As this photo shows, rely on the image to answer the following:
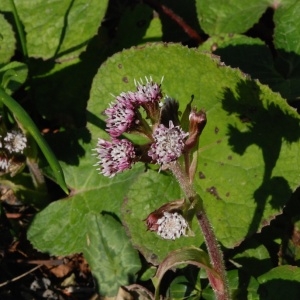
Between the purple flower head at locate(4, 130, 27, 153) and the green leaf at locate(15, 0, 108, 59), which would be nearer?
the purple flower head at locate(4, 130, 27, 153)

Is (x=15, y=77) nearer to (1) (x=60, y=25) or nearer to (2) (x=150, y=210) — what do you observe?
(1) (x=60, y=25)

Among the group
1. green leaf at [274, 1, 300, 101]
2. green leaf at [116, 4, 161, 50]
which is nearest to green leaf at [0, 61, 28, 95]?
green leaf at [116, 4, 161, 50]

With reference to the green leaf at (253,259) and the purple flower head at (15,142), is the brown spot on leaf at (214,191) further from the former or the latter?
the purple flower head at (15,142)

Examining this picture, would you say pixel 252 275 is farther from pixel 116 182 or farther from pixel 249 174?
pixel 116 182

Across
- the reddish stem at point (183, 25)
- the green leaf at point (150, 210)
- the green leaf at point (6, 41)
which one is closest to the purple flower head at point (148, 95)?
the green leaf at point (150, 210)

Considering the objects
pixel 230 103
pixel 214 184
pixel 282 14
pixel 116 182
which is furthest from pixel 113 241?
pixel 282 14

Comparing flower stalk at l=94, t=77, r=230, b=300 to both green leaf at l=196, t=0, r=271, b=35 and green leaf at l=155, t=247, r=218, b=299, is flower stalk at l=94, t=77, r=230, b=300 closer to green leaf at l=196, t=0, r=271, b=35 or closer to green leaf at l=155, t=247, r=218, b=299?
green leaf at l=155, t=247, r=218, b=299
